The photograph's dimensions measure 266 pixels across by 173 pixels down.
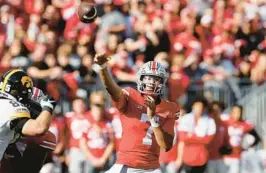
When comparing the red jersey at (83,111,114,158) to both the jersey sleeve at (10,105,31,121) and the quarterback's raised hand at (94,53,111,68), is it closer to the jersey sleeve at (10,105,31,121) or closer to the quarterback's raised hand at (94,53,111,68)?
the quarterback's raised hand at (94,53,111,68)

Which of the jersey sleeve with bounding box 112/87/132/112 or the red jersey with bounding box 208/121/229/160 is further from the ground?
the jersey sleeve with bounding box 112/87/132/112

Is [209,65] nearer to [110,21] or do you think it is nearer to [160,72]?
[110,21]

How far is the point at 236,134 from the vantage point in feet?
44.3

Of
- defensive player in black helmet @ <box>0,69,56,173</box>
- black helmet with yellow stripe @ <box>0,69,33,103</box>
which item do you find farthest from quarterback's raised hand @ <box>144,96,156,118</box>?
black helmet with yellow stripe @ <box>0,69,33,103</box>

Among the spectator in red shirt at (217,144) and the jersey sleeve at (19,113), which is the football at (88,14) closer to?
the jersey sleeve at (19,113)

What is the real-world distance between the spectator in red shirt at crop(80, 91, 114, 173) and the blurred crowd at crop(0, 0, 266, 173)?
0.02 m

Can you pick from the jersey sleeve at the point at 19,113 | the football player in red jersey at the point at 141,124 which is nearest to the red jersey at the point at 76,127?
the football player in red jersey at the point at 141,124

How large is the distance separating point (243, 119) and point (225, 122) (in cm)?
42

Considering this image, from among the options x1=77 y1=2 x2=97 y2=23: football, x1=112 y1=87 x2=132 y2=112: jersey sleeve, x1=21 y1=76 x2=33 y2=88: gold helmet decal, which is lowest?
x1=112 y1=87 x2=132 y2=112: jersey sleeve

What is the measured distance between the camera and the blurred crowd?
13891 mm

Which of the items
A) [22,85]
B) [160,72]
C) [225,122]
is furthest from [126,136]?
[225,122]

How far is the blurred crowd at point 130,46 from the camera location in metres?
13.9

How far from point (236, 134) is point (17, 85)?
20.0 feet

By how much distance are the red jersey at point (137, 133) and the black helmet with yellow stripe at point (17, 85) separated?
1.15m
